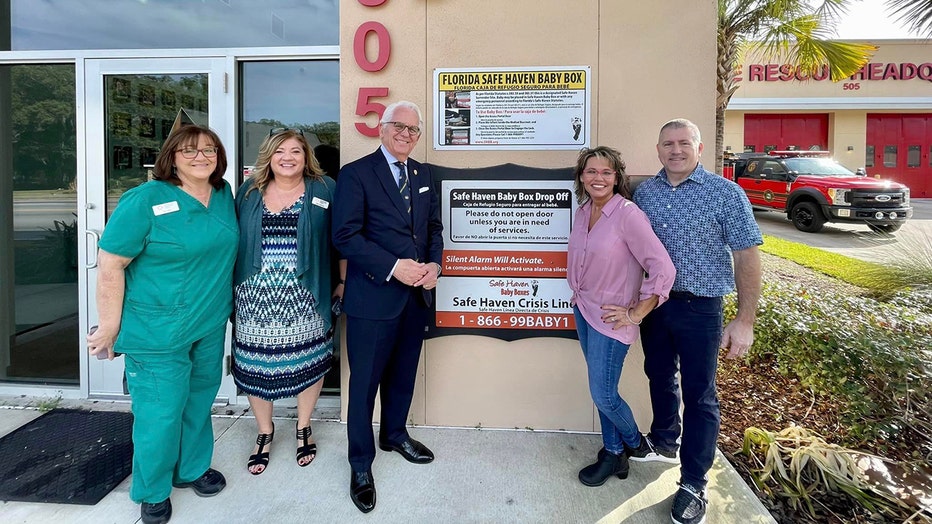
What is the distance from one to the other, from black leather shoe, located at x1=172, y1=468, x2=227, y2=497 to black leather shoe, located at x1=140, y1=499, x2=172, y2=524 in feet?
0.66

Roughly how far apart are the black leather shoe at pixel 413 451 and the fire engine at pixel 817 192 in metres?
11.8

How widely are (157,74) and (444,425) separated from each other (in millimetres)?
3280

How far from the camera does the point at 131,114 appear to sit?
3879 millimetres

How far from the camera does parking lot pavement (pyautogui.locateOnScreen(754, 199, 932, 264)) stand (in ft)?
20.8

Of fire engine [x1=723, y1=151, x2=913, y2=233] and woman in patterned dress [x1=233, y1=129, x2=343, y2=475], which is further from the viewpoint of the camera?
fire engine [x1=723, y1=151, x2=913, y2=233]

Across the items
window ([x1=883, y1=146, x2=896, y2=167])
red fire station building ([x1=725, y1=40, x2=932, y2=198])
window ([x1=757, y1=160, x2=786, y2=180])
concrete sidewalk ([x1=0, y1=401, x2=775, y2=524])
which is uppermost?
red fire station building ([x1=725, y1=40, x2=932, y2=198])

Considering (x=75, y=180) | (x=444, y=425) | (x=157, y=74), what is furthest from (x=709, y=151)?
(x=75, y=180)

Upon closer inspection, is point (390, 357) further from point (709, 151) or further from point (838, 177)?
point (838, 177)

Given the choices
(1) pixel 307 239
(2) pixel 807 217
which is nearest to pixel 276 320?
(1) pixel 307 239

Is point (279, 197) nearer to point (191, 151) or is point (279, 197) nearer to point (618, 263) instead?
point (191, 151)

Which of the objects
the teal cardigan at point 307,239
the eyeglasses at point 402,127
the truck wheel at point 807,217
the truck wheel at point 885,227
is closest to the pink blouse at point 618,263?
the eyeglasses at point 402,127

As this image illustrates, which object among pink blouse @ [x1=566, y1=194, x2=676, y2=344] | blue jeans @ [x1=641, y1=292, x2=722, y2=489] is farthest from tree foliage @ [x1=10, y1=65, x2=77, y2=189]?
blue jeans @ [x1=641, y1=292, x2=722, y2=489]

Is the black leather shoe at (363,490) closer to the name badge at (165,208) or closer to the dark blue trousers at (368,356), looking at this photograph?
the dark blue trousers at (368,356)

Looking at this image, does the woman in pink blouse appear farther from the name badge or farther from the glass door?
the glass door
